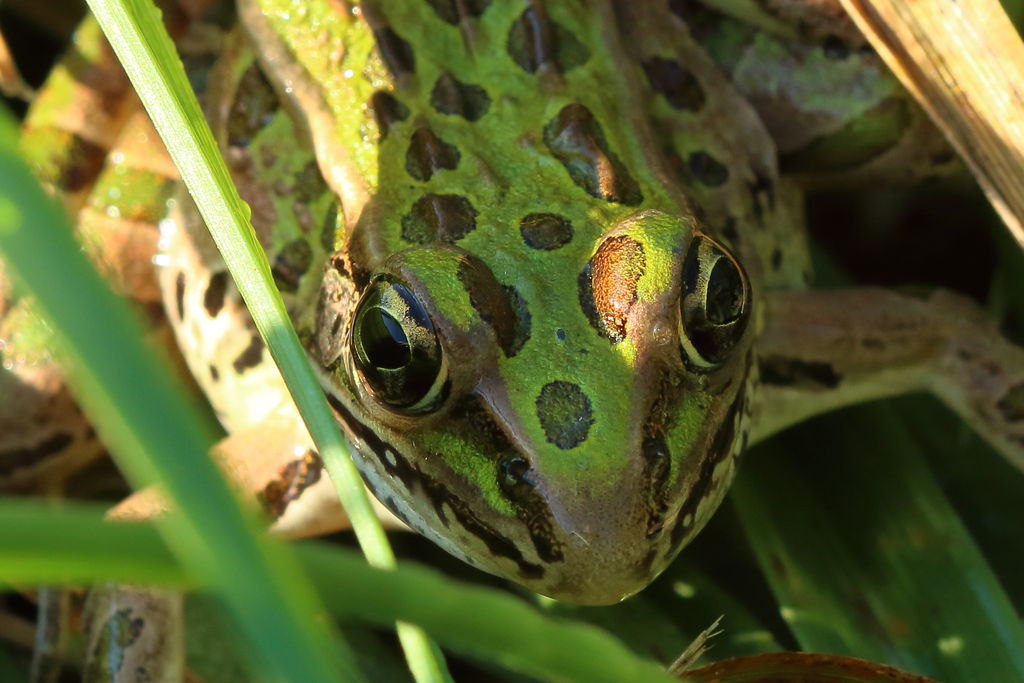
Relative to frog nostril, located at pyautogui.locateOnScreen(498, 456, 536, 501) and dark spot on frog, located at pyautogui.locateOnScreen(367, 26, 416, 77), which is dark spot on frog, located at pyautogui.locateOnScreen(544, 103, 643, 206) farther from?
frog nostril, located at pyautogui.locateOnScreen(498, 456, 536, 501)

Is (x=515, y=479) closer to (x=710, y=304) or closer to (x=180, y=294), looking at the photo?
(x=710, y=304)

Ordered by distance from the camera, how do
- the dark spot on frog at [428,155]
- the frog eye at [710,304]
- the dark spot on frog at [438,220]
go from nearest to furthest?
1. the frog eye at [710,304]
2. the dark spot on frog at [438,220]
3. the dark spot on frog at [428,155]

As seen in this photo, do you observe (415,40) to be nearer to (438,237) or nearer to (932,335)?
(438,237)

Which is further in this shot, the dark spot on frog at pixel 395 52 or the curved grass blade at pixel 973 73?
the dark spot on frog at pixel 395 52

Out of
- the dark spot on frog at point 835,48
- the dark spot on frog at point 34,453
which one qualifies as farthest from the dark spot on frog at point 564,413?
the dark spot on frog at point 34,453

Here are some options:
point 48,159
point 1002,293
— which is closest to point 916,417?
point 1002,293

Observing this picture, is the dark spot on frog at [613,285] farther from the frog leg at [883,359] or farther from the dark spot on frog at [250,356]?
the dark spot on frog at [250,356]
